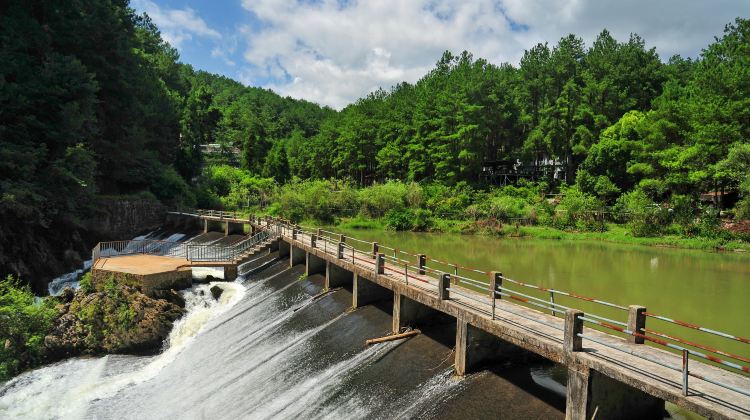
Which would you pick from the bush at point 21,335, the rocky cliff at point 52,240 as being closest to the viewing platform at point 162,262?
the rocky cliff at point 52,240

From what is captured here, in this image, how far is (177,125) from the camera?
6675cm

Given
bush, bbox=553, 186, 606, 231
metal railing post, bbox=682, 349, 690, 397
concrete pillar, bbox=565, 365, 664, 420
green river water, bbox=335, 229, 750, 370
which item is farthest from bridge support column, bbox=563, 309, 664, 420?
bush, bbox=553, 186, 606, 231

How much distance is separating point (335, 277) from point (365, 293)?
340 centimetres

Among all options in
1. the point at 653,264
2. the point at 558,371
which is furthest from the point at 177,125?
the point at 558,371

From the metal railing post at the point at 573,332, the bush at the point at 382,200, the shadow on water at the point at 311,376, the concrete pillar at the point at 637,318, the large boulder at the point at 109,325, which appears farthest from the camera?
the bush at the point at 382,200

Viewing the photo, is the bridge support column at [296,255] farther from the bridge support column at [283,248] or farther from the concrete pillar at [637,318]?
the concrete pillar at [637,318]

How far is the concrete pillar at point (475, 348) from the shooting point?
1156cm

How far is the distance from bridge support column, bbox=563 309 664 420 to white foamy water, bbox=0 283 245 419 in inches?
535

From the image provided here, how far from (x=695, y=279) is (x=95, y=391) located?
3060 centimetres

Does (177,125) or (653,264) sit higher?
(177,125)

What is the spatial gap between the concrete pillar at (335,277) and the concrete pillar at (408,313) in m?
6.81

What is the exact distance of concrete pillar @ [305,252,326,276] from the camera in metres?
24.7

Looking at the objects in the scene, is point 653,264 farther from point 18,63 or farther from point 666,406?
point 18,63

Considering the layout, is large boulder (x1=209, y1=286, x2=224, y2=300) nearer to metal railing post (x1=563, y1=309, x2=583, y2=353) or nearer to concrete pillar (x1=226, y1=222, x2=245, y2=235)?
metal railing post (x1=563, y1=309, x2=583, y2=353)
